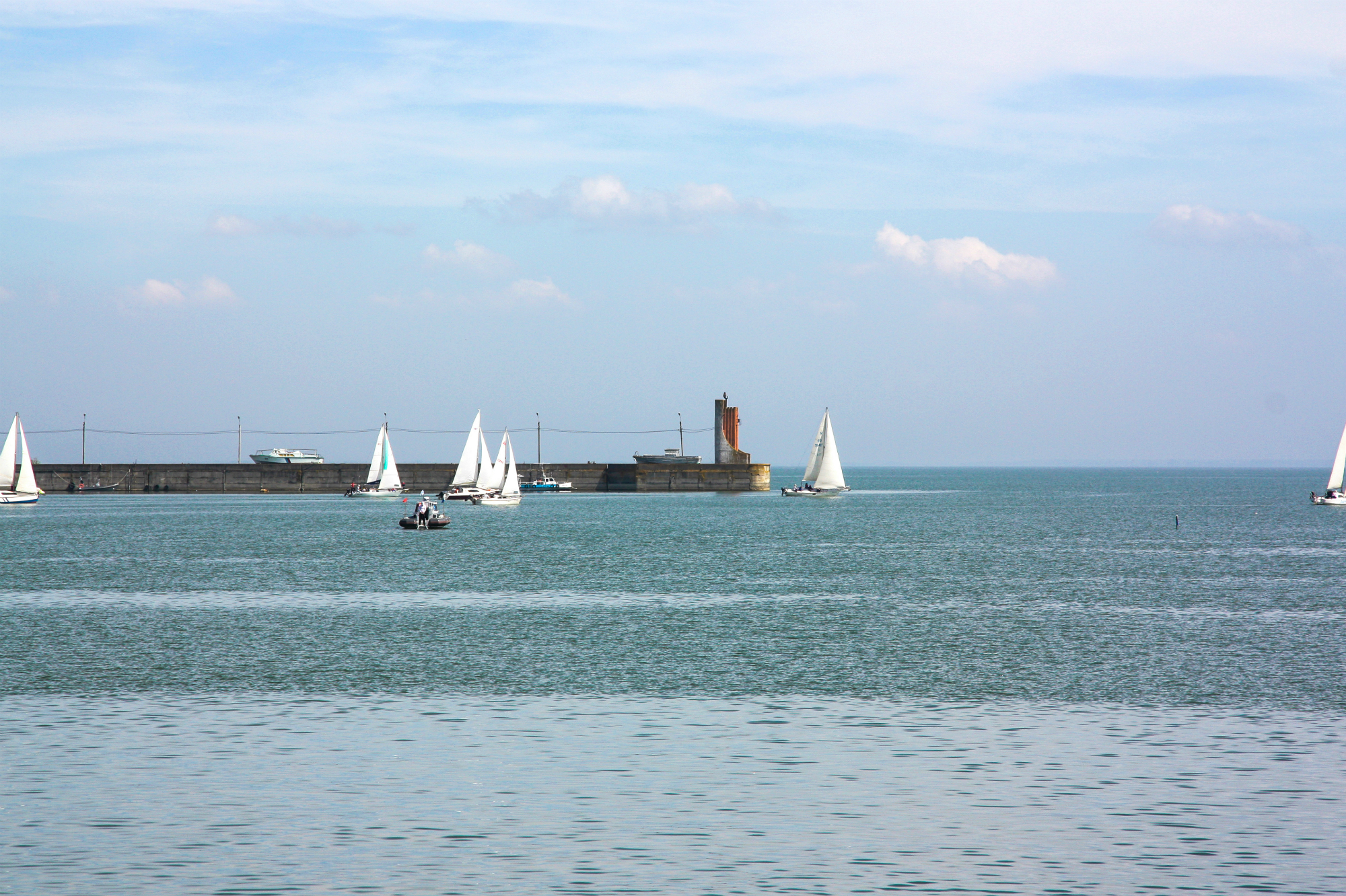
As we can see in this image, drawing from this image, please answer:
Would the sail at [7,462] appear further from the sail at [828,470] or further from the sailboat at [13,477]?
the sail at [828,470]

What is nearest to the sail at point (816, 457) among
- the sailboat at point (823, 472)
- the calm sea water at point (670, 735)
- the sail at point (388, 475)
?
the sailboat at point (823, 472)

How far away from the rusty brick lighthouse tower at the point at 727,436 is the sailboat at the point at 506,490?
50.9m

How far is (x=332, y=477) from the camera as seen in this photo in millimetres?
187125

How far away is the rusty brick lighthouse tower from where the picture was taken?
18825cm

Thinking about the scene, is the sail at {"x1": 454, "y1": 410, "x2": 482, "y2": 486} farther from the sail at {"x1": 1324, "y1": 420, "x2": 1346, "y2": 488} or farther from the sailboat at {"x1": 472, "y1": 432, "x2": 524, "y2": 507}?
the sail at {"x1": 1324, "y1": 420, "x2": 1346, "y2": 488}

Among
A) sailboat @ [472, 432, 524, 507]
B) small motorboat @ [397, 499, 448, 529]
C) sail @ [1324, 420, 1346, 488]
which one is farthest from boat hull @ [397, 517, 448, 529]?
sail @ [1324, 420, 1346, 488]

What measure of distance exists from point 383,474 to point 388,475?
2.33 ft

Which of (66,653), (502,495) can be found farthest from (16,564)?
(502,495)

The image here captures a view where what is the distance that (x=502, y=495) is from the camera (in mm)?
140000

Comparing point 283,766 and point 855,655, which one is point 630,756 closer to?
point 283,766

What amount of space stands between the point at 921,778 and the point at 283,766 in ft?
32.7

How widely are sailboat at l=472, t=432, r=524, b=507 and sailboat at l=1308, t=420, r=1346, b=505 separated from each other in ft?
264

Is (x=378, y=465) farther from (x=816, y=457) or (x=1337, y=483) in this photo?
(x=1337, y=483)

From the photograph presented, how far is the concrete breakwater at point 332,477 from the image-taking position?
7077 inches
